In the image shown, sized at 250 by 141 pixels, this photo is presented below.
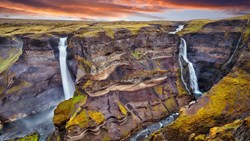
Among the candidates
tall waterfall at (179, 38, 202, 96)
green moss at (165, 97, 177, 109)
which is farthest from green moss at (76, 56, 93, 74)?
tall waterfall at (179, 38, 202, 96)

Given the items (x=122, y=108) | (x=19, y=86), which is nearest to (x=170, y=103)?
(x=122, y=108)

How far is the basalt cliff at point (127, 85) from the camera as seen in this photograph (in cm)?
2714

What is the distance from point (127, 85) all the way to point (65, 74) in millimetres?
12737

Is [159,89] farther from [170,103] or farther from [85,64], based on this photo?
[85,64]

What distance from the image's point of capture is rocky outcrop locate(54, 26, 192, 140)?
1135 inches

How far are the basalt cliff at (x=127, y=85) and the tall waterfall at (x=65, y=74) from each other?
2.91 feet

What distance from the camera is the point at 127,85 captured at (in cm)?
3494

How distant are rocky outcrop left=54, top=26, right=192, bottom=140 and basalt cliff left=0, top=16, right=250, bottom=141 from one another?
0.37 feet

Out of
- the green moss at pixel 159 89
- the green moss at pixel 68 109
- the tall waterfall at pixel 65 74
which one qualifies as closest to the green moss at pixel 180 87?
the green moss at pixel 159 89

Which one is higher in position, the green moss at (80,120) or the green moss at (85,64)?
the green moss at (85,64)

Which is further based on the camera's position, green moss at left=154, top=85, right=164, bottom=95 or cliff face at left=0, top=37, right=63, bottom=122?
cliff face at left=0, top=37, right=63, bottom=122

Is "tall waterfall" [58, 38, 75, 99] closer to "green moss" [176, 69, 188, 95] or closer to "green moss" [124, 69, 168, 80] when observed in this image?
"green moss" [124, 69, 168, 80]

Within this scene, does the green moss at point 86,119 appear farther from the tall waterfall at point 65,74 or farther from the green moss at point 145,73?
the tall waterfall at point 65,74

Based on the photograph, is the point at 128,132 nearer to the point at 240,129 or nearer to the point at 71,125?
the point at 71,125
